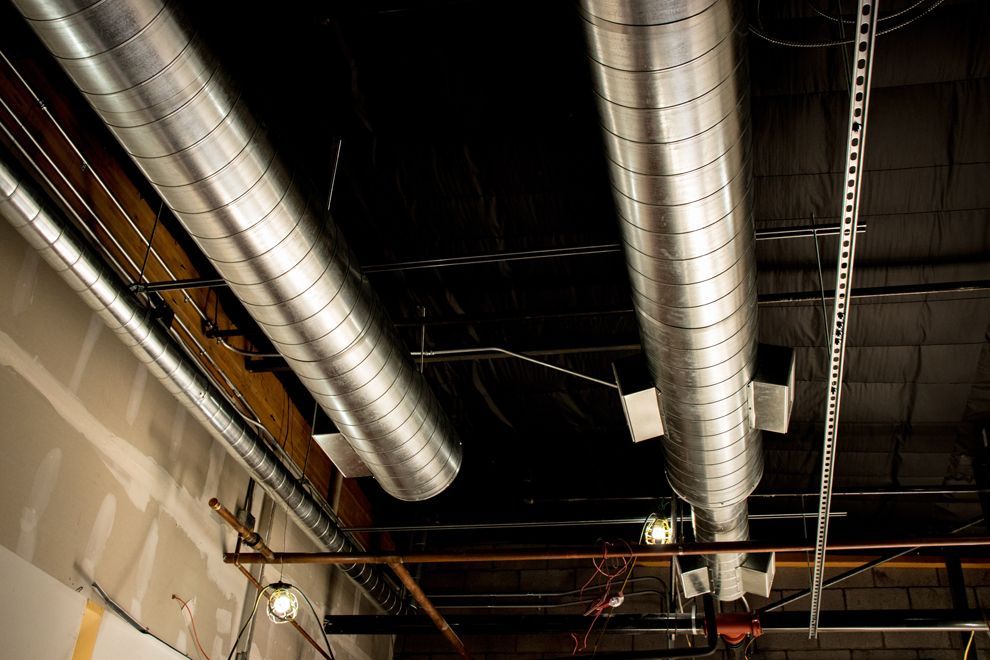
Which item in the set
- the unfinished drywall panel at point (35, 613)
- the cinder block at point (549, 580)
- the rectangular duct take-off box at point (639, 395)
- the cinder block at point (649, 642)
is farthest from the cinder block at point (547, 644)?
the unfinished drywall panel at point (35, 613)

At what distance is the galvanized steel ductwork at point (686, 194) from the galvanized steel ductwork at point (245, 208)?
0.92m

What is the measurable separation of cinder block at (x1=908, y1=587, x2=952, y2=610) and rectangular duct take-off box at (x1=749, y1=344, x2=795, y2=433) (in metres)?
3.52

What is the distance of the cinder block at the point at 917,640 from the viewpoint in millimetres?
5629

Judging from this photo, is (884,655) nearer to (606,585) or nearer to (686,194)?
(606,585)

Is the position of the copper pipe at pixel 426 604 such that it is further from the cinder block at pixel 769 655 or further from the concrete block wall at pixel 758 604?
the cinder block at pixel 769 655

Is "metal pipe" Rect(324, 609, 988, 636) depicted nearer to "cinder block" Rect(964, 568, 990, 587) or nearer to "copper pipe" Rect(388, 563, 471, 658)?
"copper pipe" Rect(388, 563, 471, 658)

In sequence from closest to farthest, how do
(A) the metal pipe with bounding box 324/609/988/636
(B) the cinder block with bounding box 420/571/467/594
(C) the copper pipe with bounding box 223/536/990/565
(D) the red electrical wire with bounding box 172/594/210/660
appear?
1. (D) the red electrical wire with bounding box 172/594/210/660
2. (C) the copper pipe with bounding box 223/536/990/565
3. (A) the metal pipe with bounding box 324/609/988/636
4. (B) the cinder block with bounding box 420/571/467/594

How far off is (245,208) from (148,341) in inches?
39.3

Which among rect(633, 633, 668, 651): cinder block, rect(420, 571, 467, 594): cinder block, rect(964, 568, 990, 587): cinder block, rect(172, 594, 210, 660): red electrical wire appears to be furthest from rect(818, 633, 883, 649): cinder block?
rect(172, 594, 210, 660): red electrical wire

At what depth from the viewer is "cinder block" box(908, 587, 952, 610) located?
228 inches

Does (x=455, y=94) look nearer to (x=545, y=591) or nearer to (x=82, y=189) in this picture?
(x=82, y=189)

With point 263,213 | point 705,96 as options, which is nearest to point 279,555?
point 263,213

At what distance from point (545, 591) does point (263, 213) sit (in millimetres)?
4547

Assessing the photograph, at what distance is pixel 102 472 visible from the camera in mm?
3225
